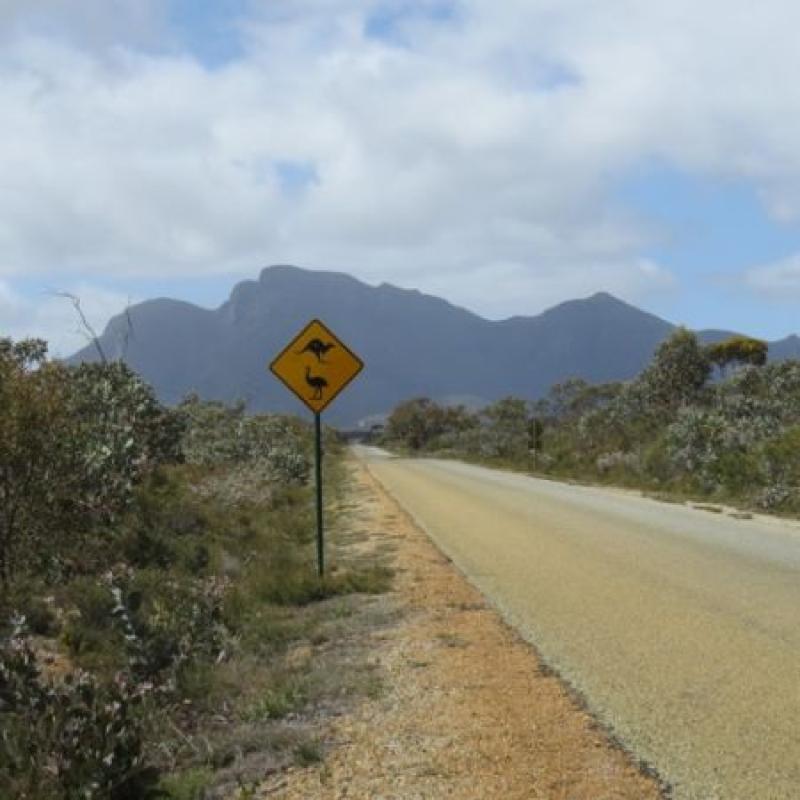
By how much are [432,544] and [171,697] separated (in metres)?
8.81

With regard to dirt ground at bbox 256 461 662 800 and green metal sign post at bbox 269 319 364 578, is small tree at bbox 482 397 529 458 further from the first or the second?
dirt ground at bbox 256 461 662 800

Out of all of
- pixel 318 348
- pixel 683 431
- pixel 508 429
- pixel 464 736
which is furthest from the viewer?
pixel 508 429

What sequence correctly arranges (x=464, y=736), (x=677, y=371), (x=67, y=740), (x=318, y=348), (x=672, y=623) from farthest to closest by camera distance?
1. (x=677, y=371)
2. (x=318, y=348)
3. (x=672, y=623)
4. (x=464, y=736)
5. (x=67, y=740)

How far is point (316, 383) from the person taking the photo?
11758 millimetres

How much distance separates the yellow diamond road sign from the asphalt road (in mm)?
2776

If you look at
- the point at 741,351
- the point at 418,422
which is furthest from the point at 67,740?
the point at 418,422

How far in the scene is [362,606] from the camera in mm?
10195

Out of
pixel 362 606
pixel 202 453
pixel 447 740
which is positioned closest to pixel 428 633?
pixel 362 606

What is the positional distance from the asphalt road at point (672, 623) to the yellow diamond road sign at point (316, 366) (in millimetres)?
2776

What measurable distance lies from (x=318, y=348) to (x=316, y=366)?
0.69 ft

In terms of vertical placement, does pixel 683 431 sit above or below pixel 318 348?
below

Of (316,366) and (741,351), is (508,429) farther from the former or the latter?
(316,366)

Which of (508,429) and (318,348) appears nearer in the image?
(318,348)

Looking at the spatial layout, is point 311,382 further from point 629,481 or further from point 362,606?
point 629,481
